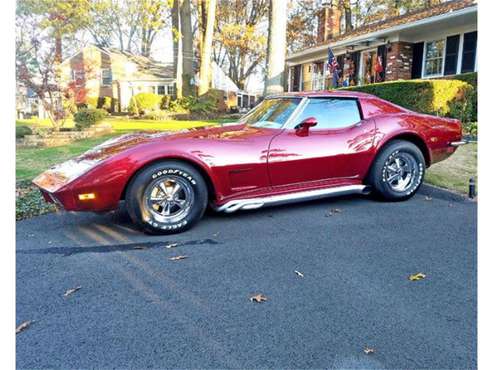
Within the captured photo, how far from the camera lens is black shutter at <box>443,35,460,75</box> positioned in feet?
46.4

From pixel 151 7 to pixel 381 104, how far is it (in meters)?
15.0

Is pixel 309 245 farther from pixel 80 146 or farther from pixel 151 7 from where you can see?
pixel 151 7

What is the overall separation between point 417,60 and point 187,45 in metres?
12.5

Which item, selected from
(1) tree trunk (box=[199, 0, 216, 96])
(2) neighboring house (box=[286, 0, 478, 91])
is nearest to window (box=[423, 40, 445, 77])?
(2) neighboring house (box=[286, 0, 478, 91])

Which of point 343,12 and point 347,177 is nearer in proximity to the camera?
point 347,177

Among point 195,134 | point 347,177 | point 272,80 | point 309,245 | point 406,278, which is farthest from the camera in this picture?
point 272,80

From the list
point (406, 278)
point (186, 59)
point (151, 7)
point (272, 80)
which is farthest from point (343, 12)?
point (406, 278)

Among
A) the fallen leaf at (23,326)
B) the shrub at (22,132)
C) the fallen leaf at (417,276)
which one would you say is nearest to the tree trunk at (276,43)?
the shrub at (22,132)

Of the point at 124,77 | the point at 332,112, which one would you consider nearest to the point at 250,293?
the point at 332,112

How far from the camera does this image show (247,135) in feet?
13.6

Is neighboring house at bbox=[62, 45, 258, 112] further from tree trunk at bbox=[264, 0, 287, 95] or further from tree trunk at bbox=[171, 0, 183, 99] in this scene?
tree trunk at bbox=[264, 0, 287, 95]

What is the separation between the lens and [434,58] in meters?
15.3

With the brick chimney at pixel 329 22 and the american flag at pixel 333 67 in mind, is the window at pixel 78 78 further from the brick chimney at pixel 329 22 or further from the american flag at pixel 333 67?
the brick chimney at pixel 329 22

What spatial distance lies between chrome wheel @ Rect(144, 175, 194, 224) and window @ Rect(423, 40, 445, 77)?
14.4 metres
